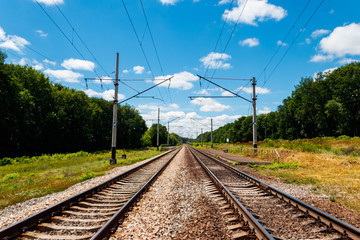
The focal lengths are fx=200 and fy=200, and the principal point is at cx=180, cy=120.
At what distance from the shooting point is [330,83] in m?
59.7

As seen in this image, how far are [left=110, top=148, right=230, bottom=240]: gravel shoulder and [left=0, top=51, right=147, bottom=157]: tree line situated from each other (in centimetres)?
3136

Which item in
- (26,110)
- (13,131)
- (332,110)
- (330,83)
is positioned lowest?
(13,131)

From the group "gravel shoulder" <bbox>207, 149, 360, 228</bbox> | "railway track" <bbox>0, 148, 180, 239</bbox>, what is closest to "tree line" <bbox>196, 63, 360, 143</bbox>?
"gravel shoulder" <bbox>207, 149, 360, 228</bbox>

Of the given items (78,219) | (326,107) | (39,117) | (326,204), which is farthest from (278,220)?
(326,107)

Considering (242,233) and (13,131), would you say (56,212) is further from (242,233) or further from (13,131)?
(13,131)

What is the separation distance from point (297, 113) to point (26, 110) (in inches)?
2996

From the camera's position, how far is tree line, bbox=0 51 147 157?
29475 mm

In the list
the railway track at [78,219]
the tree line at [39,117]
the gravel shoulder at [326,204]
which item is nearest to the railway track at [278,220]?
the gravel shoulder at [326,204]

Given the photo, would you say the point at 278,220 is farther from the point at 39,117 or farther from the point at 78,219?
the point at 39,117

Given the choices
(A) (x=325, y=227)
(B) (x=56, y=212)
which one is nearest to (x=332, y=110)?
(A) (x=325, y=227)

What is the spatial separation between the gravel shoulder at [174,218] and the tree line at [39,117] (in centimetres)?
3136

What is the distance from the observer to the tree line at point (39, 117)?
29.5 m

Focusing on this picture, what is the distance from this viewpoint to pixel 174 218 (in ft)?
16.4

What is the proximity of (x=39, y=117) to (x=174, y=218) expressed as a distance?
42430mm
